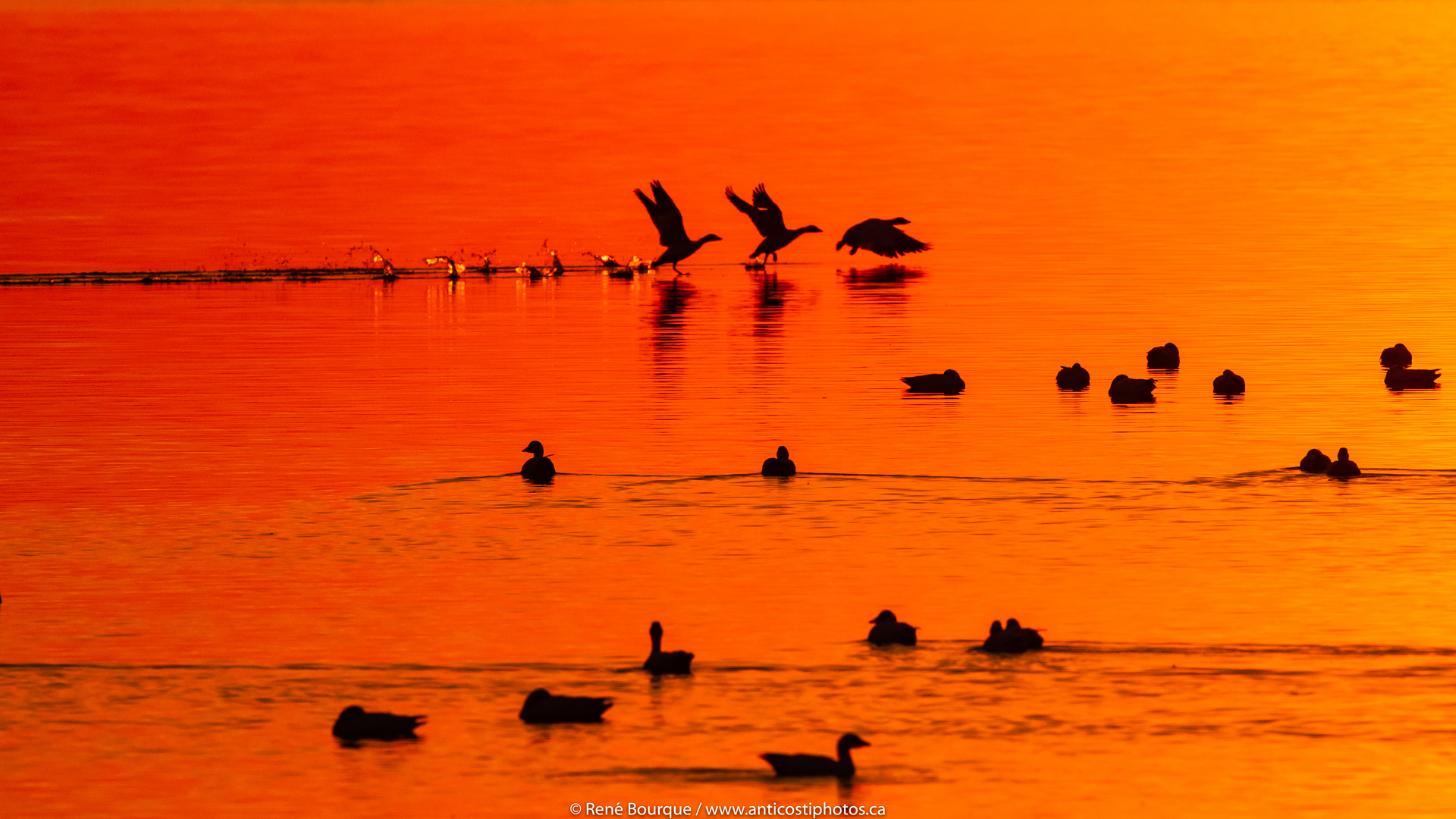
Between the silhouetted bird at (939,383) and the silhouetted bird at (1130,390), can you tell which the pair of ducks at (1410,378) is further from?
the silhouetted bird at (939,383)

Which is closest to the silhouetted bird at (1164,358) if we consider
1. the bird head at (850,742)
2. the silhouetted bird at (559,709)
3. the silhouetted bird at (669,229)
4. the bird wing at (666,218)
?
the bird wing at (666,218)

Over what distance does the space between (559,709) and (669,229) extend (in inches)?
1849

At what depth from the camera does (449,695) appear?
19.8 metres

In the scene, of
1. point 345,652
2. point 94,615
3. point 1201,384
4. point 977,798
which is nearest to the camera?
point 977,798

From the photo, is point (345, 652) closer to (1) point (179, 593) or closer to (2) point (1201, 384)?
(1) point (179, 593)

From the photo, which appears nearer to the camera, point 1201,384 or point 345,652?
point 345,652

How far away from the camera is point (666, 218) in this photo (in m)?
64.4

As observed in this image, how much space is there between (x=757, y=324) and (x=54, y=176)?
4827cm

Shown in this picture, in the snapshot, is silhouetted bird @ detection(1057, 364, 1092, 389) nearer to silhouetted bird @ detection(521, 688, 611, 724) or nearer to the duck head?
silhouetted bird @ detection(521, 688, 611, 724)

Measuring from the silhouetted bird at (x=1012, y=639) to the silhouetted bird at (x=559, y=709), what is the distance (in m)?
3.61

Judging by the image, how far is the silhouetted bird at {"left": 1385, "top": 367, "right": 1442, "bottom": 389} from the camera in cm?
3888

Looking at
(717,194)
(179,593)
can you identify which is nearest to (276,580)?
(179,593)

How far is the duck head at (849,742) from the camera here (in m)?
17.3

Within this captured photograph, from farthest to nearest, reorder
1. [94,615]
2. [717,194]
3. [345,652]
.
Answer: [717,194], [94,615], [345,652]
